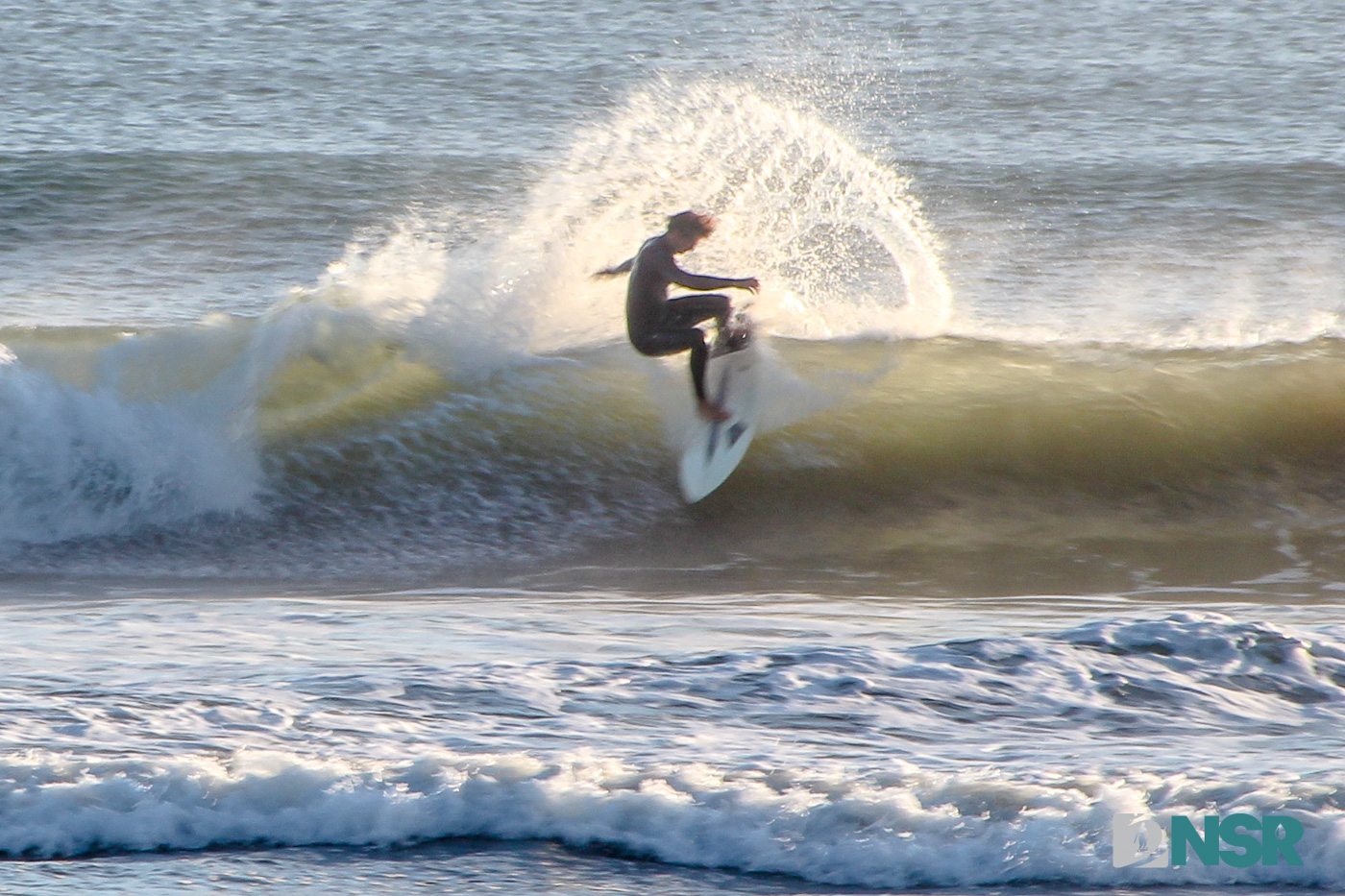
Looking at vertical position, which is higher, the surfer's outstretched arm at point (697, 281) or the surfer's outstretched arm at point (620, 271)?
the surfer's outstretched arm at point (620, 271)

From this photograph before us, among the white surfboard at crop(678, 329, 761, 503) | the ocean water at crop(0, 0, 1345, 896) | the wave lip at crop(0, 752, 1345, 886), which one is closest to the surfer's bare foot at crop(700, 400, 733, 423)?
the white surfboard at crop(678, 329, 761, 503)

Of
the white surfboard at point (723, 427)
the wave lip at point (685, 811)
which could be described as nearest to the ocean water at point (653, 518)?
the wave lip at point (685, 811)

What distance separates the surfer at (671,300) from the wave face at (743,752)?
350 centimetres

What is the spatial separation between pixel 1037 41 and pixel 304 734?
27316 millimetres

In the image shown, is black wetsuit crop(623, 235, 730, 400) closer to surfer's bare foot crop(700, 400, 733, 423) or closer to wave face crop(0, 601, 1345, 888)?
surfer's bare foot crop(700, 400, 733, 423)

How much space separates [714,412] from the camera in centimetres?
948

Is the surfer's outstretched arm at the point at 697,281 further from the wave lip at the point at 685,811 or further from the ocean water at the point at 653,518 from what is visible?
the wave lip at the point at 685,811

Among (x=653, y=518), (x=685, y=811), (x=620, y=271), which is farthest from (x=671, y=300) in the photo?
(x=685, y=811)

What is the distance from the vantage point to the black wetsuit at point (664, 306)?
886cm

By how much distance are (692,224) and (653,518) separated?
1.62m

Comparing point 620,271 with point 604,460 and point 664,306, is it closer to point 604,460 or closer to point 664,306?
point 664,306

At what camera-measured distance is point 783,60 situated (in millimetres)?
28750

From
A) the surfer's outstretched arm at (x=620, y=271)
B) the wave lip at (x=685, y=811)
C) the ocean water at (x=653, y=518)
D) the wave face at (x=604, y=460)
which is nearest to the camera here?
the wave lip at (x=685, y=811)

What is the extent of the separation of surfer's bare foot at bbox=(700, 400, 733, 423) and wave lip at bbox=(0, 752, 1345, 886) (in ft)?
16.7
